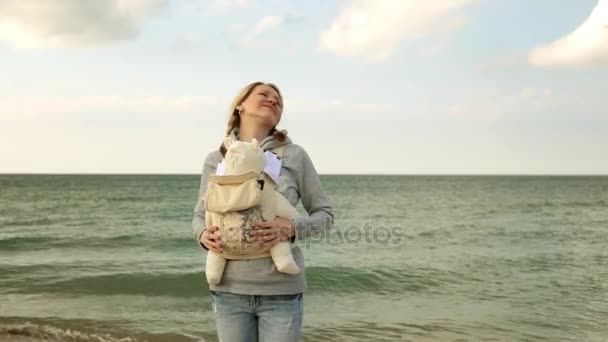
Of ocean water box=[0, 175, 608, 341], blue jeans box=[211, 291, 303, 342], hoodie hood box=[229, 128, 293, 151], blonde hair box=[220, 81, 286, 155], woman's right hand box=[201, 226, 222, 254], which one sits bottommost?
ocean water box=[0, 175, 608, 341]

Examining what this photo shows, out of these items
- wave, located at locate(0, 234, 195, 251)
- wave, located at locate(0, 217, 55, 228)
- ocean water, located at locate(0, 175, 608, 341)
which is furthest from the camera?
wave, located at locate(0, 217, 55, 228)

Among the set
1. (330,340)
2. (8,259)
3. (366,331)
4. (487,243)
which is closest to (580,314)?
(366,331)

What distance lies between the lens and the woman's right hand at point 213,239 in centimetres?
258

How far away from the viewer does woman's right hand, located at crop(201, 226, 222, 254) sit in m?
2.58

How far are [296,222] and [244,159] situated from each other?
383 mm

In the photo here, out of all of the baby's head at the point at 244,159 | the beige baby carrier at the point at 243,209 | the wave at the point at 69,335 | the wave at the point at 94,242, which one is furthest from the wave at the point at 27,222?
the baby's head at the point at 244,159

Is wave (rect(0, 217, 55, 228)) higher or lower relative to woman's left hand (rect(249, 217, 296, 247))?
lower

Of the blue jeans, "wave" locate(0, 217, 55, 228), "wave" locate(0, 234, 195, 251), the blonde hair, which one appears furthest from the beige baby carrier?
"wave" locate(0, 217, 55, 228)

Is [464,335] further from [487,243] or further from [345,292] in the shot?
[487,243]

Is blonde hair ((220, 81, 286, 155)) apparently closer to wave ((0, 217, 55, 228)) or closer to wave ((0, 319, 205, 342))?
wave ((0, 319, 205, 342))

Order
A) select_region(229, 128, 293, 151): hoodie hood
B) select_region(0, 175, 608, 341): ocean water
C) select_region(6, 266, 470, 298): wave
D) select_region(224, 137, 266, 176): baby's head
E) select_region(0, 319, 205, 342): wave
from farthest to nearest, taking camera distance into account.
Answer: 1. select_region(6, 266, 470, 298): wave
2. select_region(0, 175, 608, 341): ocean water
3. select_region(0, 319, 205, 342): wave
4. select_region(229, 128, 293, 151): hoodie hood
5. select_region(224, 137, 266, 176): baby's head

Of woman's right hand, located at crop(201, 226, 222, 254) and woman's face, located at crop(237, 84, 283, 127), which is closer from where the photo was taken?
woman's right hand, located at crop(201, 226, 222, 254)

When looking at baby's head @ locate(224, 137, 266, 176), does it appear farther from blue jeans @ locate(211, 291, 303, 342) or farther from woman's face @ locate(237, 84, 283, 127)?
blue jeans @ locate(211, 291, 303, 342)

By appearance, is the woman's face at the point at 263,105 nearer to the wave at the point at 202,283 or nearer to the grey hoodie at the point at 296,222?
the grey hoodie at the point at 296,222
